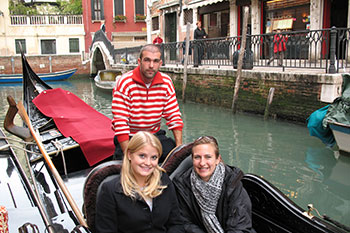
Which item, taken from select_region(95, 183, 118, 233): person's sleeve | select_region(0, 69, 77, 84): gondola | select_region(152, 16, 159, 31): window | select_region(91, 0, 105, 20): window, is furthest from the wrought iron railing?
select_region(91, 0, 105, 20): window

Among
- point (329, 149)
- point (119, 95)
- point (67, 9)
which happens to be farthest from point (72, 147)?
point (67, 9)

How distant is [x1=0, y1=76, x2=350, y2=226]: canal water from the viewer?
275 centimetres

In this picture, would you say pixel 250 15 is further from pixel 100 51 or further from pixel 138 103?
pixel 100 51

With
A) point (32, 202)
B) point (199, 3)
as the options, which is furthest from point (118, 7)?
point (32, 202)

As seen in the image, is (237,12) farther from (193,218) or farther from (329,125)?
(193,218)

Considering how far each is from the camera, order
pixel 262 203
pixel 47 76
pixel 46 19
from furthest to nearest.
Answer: pixel 46 19 → pixel 47 76 → pixel 262 203

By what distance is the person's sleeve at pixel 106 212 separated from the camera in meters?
1.14

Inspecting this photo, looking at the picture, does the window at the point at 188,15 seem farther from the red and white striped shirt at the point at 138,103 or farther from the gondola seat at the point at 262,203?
the gondola seat at the point at 262,203

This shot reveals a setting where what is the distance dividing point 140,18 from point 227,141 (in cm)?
1198

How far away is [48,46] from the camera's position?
14.9 m

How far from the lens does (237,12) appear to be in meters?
7.97

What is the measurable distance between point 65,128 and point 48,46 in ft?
43.2

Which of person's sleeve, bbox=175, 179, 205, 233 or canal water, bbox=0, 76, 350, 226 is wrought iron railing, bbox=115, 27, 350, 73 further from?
person's sleeve, bbox=175, 179, 205, 233

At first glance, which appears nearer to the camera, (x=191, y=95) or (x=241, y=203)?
(x=241, y=203)
